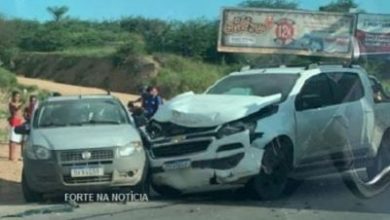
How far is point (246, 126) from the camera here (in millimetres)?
12734

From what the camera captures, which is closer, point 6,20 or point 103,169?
point 103,169

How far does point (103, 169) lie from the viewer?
12.5 metres

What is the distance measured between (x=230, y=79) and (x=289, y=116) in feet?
6.02

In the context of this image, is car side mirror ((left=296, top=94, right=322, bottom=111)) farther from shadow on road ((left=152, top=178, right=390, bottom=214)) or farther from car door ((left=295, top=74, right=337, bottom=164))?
shadow on road ((left=152, top=178, right=390, bottom=214))

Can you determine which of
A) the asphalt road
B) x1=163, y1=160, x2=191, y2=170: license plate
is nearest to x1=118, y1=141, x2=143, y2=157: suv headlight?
x1=163, y1=160, x2=191, y2=170: license plate

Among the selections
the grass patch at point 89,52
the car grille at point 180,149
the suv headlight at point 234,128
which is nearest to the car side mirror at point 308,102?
the suv headlight at point 234,128

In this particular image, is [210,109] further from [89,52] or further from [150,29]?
[150,29]

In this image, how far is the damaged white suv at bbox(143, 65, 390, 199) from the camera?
41.5ft

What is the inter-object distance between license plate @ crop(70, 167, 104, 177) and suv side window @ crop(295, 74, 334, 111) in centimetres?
301

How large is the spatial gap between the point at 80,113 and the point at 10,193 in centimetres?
203

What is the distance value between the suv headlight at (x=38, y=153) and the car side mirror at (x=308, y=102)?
3631 millimetres

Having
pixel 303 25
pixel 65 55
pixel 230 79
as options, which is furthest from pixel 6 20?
pixel 230 79

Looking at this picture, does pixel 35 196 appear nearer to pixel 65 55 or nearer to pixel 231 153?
pixel 231 153

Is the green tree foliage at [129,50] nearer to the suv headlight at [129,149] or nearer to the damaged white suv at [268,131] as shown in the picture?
the damaged white suv at [268,131]
